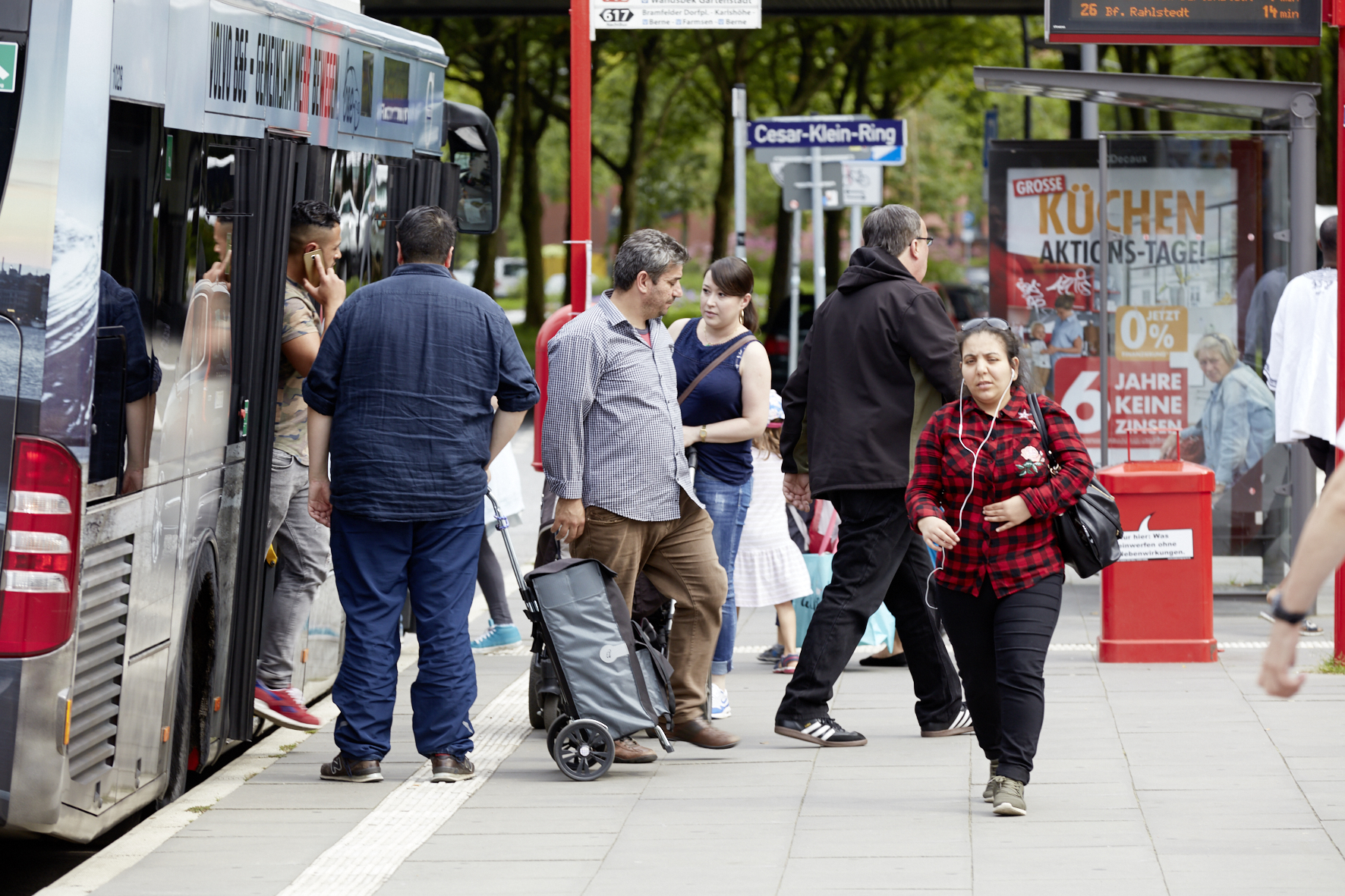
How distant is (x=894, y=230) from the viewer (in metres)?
6.70

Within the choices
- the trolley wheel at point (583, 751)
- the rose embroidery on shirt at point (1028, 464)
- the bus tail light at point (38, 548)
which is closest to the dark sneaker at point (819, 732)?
the trolley wheel at point (583, 751)

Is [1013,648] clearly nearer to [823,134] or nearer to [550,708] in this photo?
[550,708]

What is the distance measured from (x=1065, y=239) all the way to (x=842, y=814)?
6.31 meters

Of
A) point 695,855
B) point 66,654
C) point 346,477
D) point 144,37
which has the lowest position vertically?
point 695,855

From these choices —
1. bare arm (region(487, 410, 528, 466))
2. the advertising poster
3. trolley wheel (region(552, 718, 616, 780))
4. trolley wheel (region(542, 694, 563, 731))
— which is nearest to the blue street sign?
the advertising poster

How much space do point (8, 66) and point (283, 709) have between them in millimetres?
3046

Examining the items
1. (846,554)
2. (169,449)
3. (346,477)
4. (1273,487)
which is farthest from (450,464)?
(1273,487)

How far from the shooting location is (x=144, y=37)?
5.03 meters

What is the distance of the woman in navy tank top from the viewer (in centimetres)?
715

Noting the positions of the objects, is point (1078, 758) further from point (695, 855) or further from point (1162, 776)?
point (695, 855)

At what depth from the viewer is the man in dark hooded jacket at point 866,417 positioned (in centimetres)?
657

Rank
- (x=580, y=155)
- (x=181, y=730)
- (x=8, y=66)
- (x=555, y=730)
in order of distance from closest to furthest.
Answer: (x=8, y=66)
(x=181, y=730)
(x=555, y=730)
(x=580, y=155)

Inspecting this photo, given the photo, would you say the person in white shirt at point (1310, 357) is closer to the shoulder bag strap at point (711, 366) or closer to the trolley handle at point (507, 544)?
the shoulder bag strap at point (711, 366)

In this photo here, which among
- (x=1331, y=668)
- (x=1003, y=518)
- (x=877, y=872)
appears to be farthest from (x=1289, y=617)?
(x=1331, y=668)
